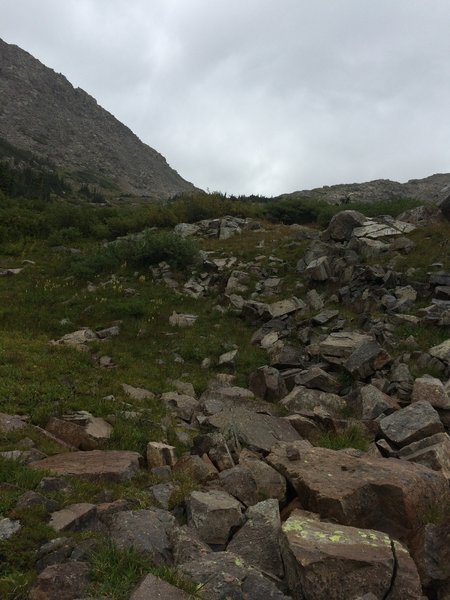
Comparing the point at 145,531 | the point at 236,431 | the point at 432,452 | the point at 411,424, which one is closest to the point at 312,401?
the point at 411,424

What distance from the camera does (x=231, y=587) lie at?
12.9ft

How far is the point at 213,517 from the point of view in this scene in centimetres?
522

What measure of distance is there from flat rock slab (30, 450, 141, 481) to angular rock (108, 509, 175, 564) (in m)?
1.11

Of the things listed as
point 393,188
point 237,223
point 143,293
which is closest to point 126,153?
point 393,188

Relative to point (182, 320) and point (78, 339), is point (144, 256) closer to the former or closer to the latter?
point (182, 320)

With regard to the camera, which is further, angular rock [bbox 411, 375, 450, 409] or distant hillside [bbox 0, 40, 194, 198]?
distant hillside [bbox 0, 40, 194, 198]

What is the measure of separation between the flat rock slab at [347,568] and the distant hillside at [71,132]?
339 feet

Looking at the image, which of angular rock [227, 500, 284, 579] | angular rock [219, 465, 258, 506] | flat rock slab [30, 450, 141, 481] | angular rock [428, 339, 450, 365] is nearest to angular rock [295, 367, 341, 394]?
angular rock [428, 339, 450, 365]

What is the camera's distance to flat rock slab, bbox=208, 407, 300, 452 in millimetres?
7802

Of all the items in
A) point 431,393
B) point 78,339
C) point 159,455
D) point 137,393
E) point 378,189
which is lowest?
point 159,455

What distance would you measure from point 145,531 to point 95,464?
6.69 ft

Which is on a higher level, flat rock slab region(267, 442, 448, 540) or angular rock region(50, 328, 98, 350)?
angular rock region(50, 328, 98, 350)

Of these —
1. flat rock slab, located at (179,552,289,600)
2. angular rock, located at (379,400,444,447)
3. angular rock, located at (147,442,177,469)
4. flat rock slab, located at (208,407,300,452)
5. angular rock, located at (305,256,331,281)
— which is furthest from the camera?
angular rock, located at (305,256,331,281)

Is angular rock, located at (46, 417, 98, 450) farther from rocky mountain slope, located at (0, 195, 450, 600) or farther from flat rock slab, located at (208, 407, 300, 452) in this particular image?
flat rock slab, located at (208, 407, 300, 452)
